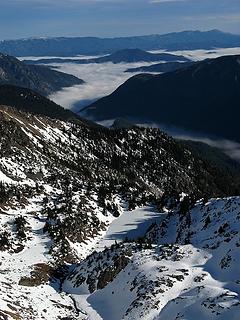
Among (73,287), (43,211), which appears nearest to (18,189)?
(43,211)

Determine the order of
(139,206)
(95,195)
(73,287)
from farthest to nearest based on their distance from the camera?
1. (139,206)
2. (95,195)
3. (73,287)

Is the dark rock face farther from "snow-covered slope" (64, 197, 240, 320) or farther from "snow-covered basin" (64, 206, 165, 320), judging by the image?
"snow-covered basin" (64, 206, 165, 320)

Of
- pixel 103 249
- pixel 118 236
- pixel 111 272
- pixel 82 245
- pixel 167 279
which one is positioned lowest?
pixel 118 236

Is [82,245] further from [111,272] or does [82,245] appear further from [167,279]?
[167,279]

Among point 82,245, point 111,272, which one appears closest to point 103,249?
point 82,245

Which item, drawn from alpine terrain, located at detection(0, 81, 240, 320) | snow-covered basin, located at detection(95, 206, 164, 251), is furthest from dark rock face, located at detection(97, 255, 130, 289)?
snow-covered basin, located at detection(95, 206, 164, 251)

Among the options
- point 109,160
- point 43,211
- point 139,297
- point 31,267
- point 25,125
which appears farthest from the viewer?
point 109,160

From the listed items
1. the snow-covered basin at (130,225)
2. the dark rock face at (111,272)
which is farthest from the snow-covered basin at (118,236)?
the dark rock face at (111,272)

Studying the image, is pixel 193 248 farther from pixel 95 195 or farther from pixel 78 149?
pixel 78 149
